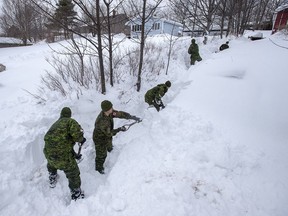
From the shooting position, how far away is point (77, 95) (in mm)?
6645

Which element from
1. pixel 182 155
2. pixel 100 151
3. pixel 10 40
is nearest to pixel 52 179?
pixel 100 151

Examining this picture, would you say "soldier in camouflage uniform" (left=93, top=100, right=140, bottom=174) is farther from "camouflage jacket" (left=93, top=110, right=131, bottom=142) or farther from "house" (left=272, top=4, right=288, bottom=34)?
"house" (left=272, top=4, right=288, bottom=34)

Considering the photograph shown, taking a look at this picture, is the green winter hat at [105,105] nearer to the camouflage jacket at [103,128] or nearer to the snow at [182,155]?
the camouflage jacket at [103,128]

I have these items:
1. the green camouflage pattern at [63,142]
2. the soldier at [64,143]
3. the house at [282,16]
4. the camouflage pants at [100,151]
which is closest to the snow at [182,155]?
the camouflage pants at [100,151]

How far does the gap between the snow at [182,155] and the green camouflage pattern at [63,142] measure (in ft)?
2.47

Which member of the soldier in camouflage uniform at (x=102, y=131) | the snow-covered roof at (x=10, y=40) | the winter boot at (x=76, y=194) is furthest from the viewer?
the snow-covered roof at (x=10, y=40)

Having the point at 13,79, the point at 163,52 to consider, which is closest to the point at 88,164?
the point at 13,79

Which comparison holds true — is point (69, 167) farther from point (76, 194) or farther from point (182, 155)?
point (182, 155)

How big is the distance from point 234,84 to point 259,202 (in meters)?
3.39

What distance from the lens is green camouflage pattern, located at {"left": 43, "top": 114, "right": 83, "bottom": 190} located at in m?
3.50

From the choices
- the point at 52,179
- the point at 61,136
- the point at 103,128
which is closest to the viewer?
the point at 61,136

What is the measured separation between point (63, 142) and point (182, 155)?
228 cm

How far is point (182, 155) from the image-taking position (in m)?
4.20

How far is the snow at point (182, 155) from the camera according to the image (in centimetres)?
345
